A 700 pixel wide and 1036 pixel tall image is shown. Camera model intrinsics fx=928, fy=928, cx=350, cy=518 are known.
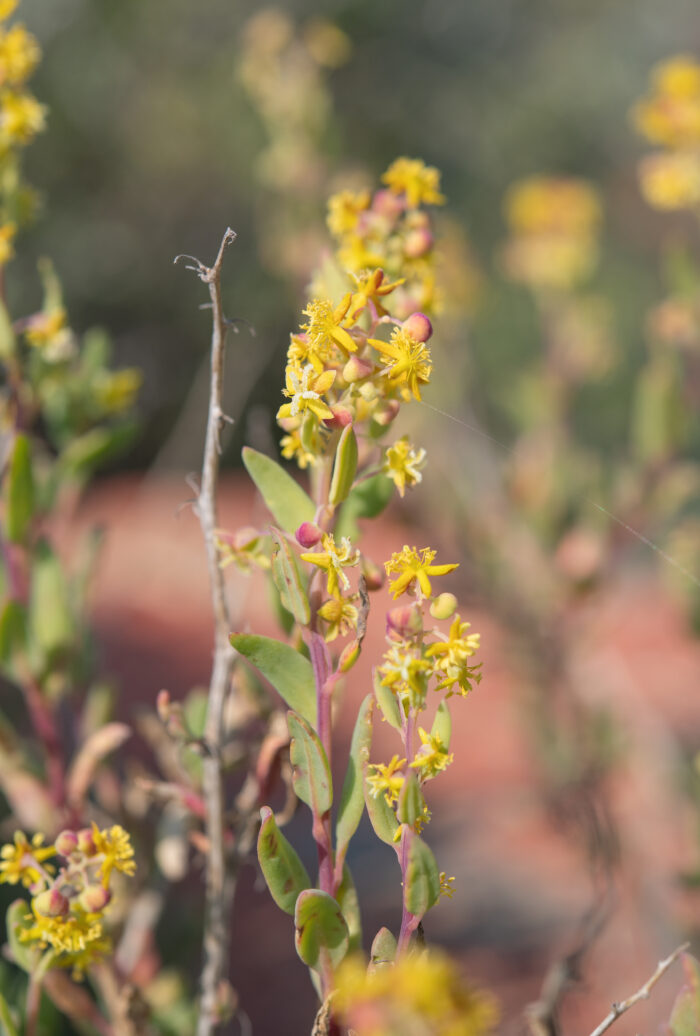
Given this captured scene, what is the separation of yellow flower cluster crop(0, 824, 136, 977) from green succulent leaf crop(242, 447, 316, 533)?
0.67ft

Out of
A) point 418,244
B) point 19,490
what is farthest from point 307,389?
point 19,490

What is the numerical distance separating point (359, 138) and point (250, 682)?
5.22 meters

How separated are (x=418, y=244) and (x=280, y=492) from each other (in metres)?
0.22

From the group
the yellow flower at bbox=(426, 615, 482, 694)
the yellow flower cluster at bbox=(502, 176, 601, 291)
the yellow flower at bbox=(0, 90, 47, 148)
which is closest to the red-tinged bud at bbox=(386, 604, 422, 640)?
the yellow flower at bbox=(426, 615, 482, 694)

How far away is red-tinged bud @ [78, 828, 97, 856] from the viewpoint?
530 mm

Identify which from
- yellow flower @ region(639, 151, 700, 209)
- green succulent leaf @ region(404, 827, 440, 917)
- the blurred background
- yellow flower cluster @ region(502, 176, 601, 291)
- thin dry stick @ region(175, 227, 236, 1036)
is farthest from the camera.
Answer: yellow flower cluster @ region(502, 176, 601, 291)

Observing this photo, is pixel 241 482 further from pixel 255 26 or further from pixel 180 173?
pixel 255 26

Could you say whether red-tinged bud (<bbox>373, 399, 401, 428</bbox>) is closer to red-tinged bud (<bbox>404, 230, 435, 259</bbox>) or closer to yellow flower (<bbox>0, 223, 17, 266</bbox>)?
red-tinged bud (<bbox>404, 230, 435, 259</bbox>)

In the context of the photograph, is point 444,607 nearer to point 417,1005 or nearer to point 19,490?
point 417,1005

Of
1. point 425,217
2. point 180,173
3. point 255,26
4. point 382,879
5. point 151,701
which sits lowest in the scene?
point 382,879

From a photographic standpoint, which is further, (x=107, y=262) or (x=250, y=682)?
(x=107, y=262)

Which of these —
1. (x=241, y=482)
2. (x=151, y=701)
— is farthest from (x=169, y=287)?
(x=151, y=701)

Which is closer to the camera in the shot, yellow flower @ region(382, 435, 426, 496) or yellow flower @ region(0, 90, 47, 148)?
yellow flower @ region(382, 435, 426, 496)

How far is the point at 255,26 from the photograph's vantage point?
58.6 inches
